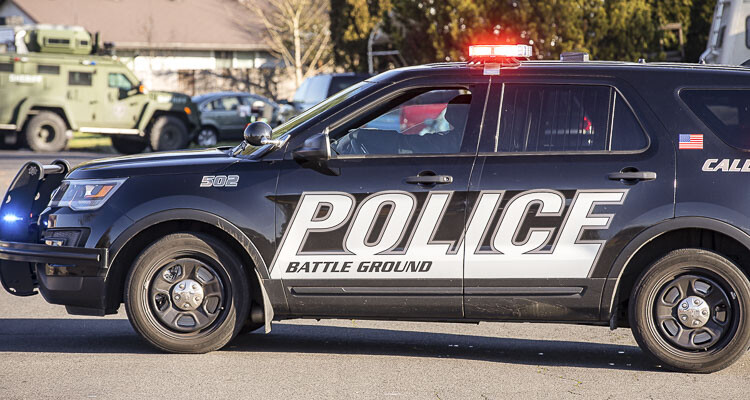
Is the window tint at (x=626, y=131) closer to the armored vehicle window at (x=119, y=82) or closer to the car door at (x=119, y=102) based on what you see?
the car door at (x=119, y=102)

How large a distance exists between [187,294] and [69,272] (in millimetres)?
733

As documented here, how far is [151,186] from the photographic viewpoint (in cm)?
641

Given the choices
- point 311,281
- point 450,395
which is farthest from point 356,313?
point 450,395

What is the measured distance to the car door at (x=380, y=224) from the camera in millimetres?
6176

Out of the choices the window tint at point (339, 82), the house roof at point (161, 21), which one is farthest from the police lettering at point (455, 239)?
the house roof at point (161, 21)

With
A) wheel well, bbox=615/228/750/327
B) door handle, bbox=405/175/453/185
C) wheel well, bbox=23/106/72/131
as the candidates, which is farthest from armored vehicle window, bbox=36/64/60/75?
wheel well, bbox=615/228/750/327

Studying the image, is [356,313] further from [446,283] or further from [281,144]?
[281,144]

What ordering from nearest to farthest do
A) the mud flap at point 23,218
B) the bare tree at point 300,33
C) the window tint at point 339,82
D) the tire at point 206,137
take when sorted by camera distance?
the mud flap at point 23,218
the window tint at point 339,82
the tire at point 206,137
the bare tree at point 300,33

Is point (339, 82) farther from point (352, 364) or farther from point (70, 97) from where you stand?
point (352, 364)

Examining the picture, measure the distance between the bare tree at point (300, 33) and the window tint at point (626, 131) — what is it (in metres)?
38.6

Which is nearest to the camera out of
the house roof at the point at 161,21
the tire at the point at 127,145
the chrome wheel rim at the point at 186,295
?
the chrome wheel rim at the point at 186,295

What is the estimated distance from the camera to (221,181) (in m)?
6.36

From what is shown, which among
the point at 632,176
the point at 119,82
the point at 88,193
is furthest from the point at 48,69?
the point at 632,176

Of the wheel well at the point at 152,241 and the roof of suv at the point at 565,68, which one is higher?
the roof of suv at the point at 565,68
